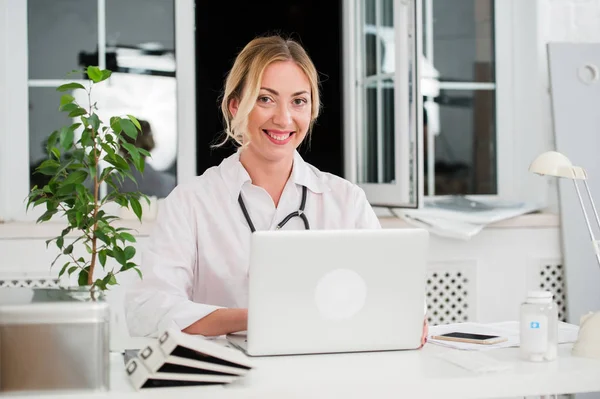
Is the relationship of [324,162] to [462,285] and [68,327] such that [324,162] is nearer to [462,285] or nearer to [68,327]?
[462,285]

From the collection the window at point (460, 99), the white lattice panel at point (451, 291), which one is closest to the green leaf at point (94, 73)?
the white lattice panel at point (451, 291)

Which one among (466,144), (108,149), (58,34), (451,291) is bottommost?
(451,291)

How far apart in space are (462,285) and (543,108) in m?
0.87

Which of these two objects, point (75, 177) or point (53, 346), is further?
point (75, 177)

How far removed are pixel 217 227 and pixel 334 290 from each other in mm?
692

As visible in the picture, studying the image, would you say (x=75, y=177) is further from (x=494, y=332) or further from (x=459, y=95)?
(x=459, y=95)

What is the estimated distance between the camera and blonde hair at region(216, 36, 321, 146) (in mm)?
→ 2268

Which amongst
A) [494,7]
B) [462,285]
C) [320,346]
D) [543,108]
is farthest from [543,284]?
[320,346]

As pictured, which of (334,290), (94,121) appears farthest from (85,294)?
(94,121)

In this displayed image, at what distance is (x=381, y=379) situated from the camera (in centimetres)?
146

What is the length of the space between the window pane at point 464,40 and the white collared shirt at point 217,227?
1.75 meters

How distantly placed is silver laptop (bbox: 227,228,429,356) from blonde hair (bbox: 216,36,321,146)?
0.77 m

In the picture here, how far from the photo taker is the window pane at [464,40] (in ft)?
12.8

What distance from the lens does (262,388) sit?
4.65 ft
